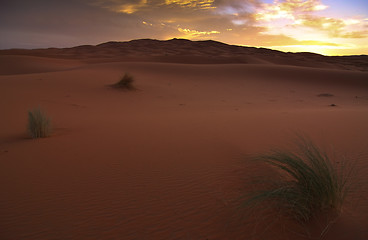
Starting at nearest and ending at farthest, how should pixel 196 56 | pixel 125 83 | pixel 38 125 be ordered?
pixel 38 125 → pixel 125 83 → pixel 196 56

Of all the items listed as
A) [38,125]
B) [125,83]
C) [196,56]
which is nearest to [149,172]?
[38,125]

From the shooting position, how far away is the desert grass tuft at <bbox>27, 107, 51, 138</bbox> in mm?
5664

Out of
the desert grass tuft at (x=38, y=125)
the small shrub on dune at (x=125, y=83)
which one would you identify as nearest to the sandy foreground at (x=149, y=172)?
the desert grass tuft at (x=38, y=125)

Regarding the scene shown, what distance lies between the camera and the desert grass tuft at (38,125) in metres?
5.66

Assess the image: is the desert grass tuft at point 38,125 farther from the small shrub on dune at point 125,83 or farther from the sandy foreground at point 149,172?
the small shrub on dune at point 125,83

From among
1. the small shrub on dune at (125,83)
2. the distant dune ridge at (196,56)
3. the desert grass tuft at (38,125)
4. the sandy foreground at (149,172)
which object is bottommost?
the sandy foreground at (149,172)

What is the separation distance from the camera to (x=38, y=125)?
5.68 metres

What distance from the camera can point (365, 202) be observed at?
9.66 ft

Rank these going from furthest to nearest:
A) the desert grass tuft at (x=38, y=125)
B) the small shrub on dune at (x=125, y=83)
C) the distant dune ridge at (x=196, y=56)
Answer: the distant dune ridge at (x=196, y=56) < the small shrub on dune at (x=125, y=83) < the desert grass tuft at (x=38, y=125)

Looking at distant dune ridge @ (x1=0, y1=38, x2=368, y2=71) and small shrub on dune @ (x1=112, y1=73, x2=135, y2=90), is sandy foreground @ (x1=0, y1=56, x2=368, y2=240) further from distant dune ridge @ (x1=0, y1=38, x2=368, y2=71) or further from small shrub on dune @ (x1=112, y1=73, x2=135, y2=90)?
distant dune ridge @ (x1=0, y1=38, x2=368, y2=71)

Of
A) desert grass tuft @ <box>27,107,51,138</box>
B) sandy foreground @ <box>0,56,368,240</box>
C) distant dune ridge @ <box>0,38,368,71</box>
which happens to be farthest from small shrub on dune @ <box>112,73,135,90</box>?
distant dune ridge @ <box>0,38,368,71</box>

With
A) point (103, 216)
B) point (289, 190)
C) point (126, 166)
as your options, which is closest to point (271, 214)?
point (289, 190)

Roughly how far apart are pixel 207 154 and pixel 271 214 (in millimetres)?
2091

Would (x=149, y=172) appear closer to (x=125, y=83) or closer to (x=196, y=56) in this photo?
(x=125, y=83)
